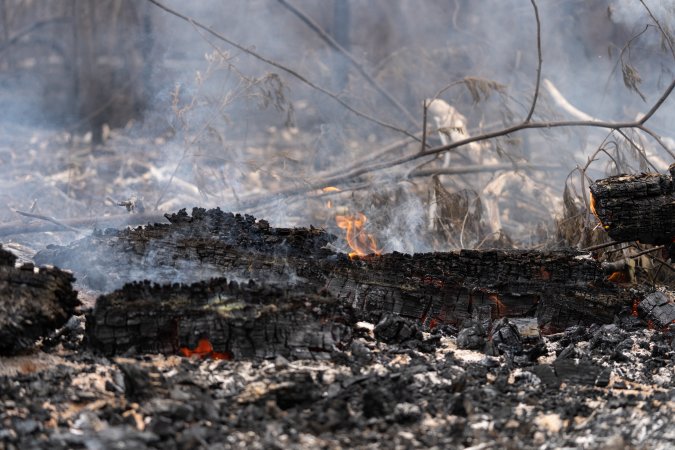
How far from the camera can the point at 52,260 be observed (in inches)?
192

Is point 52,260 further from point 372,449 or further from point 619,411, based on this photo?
point 619,411

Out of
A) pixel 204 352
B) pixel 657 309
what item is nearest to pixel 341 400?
pixel 204 352

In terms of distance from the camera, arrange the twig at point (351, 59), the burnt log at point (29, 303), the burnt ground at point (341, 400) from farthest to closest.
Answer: the twig at point (351, 59)
the burnt log at point (29, 303)
the burnt ground at point (341, 400)

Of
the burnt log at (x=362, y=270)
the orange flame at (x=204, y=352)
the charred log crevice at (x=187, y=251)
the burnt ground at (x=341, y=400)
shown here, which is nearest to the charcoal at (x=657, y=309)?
the burnt log at (x=362, y=270)

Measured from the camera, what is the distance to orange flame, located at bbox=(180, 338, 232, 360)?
146 inches

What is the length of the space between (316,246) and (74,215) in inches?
190

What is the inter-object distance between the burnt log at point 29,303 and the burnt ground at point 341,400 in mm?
101

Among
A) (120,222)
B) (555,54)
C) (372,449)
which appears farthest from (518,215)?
(372,449)

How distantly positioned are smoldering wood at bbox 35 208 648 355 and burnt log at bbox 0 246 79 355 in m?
0.72

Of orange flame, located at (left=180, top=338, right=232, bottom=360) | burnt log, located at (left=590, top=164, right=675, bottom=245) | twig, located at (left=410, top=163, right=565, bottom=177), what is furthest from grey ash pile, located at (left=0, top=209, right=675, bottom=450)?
twig, located at (left=410, top=163, right=565, bottom=177)

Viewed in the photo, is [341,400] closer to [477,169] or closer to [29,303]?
[29,303]

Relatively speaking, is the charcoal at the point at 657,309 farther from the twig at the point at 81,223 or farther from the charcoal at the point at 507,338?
the twig at the point at 81,223

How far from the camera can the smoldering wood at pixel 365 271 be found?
4.57 meters

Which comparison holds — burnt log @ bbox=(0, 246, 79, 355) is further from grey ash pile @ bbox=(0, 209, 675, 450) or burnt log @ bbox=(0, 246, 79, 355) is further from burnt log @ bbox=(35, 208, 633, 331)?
burnt log @ bbox=(35, 208, 633, 331)
